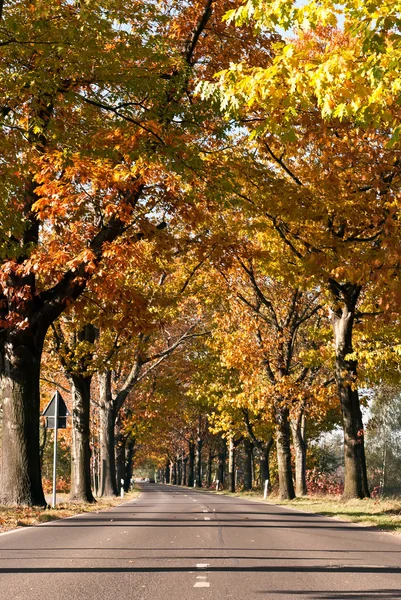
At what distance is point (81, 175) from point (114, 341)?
1070 centimetres

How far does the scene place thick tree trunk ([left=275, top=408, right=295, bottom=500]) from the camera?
2912 cm

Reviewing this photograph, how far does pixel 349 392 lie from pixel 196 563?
14.2m

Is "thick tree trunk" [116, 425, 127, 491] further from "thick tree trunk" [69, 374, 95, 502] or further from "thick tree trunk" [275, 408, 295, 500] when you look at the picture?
"thick tree trunk" [69, 374, 95, 502]

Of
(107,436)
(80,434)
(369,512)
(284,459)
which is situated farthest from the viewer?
(107,436)

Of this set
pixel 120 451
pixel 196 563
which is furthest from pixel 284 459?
pixel 120 451

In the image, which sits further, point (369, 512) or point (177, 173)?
point (369, 512)

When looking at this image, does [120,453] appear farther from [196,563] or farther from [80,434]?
[196,563]

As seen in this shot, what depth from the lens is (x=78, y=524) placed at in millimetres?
14180

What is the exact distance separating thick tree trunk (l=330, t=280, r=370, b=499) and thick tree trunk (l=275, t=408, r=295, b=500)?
7472 mm

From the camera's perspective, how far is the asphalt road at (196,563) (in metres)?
6.52

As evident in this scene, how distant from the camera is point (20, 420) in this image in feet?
52.4

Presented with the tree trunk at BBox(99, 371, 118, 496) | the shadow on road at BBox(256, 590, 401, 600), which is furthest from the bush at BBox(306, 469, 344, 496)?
the shadow on road at BBox(256, 590, 401, 600)

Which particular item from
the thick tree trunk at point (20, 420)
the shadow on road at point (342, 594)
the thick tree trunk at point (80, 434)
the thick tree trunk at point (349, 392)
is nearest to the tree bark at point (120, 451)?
the thick tree trunk at point (80, 434)

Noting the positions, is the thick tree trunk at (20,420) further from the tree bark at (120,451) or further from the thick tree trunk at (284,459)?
the tree bark at (120,451)
